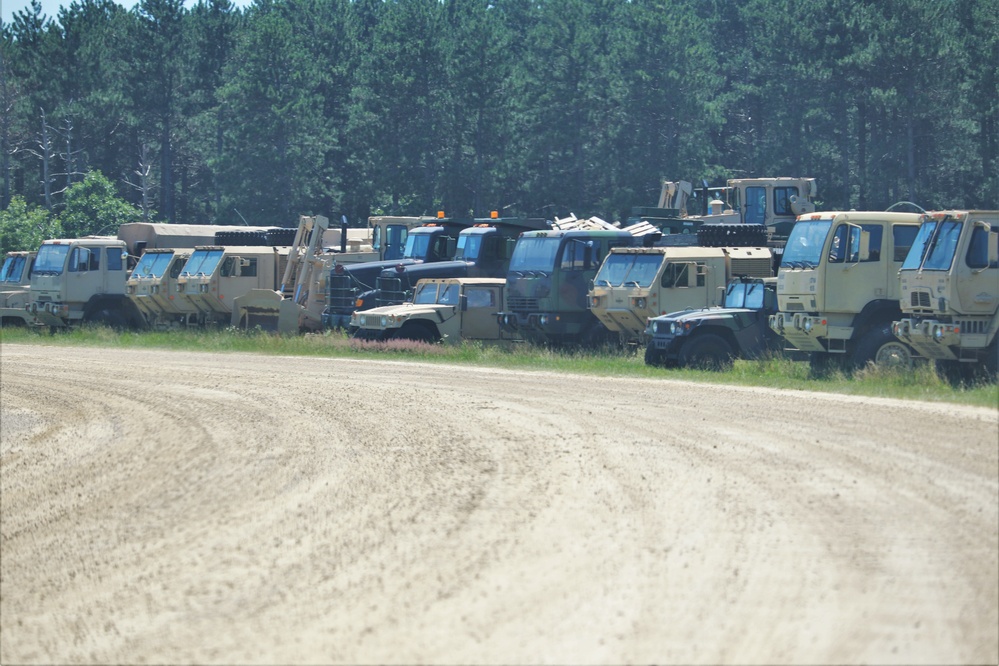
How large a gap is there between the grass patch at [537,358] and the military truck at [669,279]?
0.91m

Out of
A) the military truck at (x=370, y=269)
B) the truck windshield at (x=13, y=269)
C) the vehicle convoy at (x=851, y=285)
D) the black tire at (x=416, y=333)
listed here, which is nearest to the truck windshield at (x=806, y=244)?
the vehicle convoy at (x=851, y=285)

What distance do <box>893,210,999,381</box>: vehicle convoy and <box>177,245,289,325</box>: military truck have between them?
19.9 metres

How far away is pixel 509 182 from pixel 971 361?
146 feet

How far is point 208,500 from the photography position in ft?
35.3

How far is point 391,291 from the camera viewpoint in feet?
102

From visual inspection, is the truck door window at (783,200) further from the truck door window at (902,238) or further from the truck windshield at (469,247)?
the truck door window at (902,238)

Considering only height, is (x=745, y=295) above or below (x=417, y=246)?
below

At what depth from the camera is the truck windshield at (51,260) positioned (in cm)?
3478

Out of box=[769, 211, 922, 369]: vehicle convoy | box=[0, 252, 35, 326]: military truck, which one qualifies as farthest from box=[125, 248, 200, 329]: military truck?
box=[769, 211, 922, 369]: vehicle convoy

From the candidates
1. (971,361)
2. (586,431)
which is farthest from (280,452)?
(971,361)

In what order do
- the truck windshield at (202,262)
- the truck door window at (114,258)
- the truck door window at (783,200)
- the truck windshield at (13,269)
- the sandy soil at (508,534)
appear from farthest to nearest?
the truck windshield at (13,269) → the truck door window at (114,258) → the truck door window at (783,200) → the truck windshield at (202,262) → the sandy soil at (508,534)

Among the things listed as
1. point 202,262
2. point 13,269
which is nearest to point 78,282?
point 13,269

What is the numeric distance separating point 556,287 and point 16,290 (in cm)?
1735

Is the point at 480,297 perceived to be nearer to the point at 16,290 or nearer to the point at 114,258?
the point at 114,258
